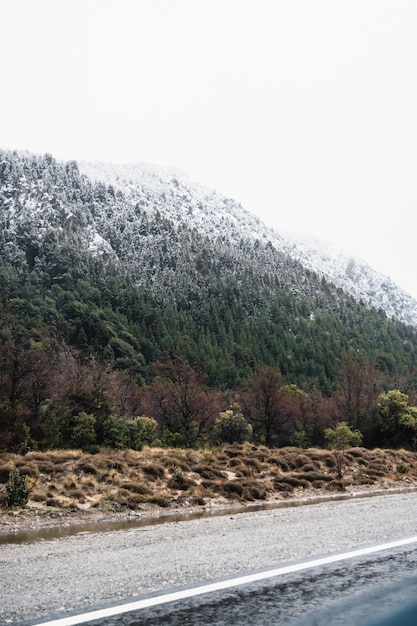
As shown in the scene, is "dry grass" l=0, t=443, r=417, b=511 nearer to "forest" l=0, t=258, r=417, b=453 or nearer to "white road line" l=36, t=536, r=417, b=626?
"forest" l=0, t=258, r=417, b=453

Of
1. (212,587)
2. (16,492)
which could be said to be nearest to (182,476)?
(16,492)

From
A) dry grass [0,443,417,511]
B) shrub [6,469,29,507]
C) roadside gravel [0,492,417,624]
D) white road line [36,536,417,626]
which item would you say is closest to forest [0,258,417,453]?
dry grass [0,443,417,511]

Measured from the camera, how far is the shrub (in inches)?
767

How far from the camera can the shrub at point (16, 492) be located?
63.9 feet

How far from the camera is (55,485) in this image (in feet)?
74.0

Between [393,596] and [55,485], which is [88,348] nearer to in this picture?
[55,485]

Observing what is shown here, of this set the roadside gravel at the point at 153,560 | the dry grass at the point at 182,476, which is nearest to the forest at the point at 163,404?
the dry grass at the point at 182,476

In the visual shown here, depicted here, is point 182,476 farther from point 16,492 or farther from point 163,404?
point 163,404

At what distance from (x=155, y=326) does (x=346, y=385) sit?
11854cm

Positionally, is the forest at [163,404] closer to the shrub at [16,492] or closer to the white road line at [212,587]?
the shrub at [16,492]

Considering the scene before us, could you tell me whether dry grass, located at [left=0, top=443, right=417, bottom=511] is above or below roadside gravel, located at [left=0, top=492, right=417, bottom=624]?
below

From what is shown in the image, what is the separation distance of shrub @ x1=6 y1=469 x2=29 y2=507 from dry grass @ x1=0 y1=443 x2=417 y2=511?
0.29 metres

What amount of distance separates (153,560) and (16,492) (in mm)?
13587

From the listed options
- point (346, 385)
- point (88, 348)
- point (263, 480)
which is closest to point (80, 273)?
point (88, 348)
